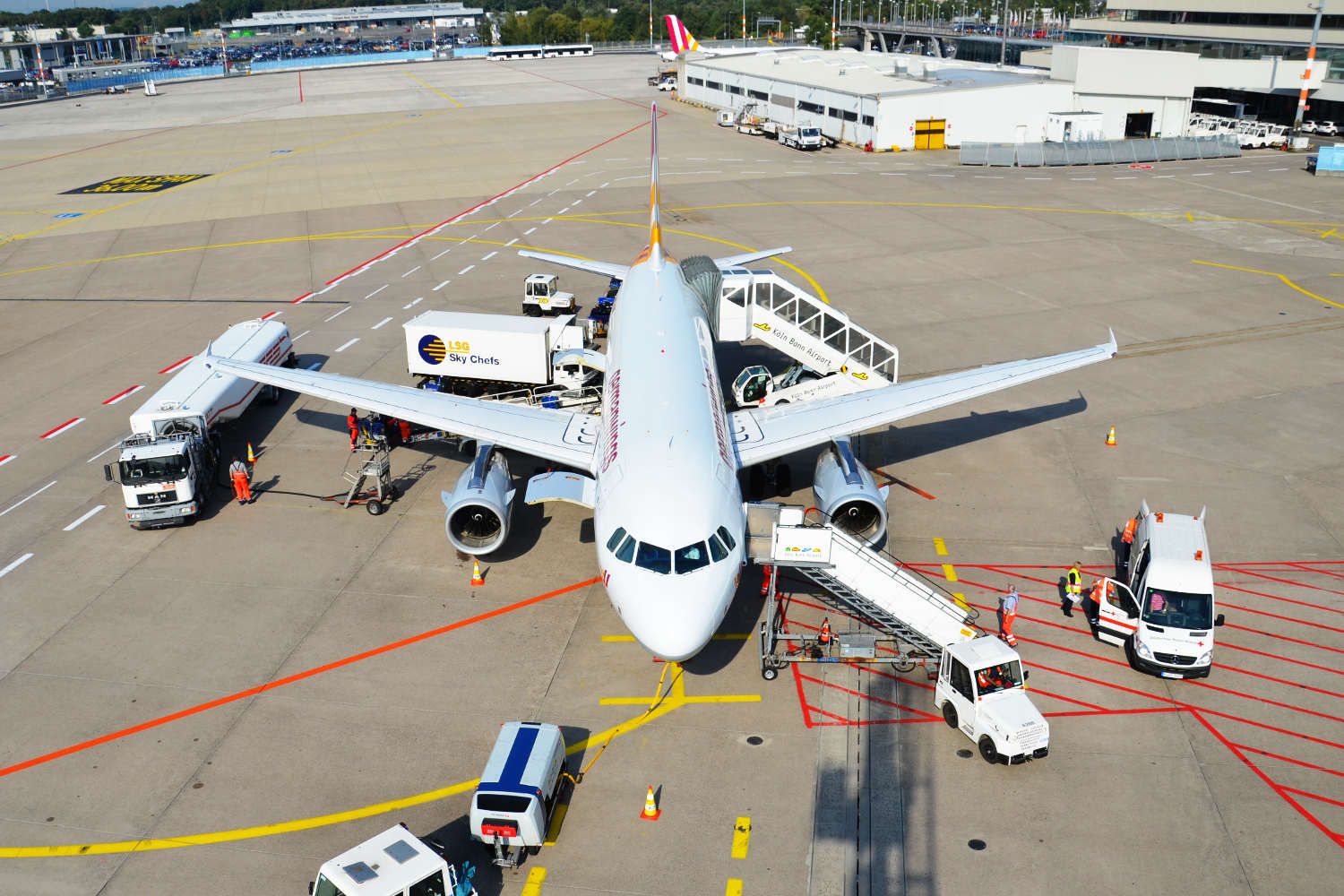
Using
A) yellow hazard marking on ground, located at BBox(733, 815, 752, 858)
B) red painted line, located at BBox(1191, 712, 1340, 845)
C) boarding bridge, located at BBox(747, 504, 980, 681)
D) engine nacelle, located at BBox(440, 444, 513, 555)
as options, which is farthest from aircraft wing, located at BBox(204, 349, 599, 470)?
red painted line, located at BBox(1191, 712, 1340, 845)

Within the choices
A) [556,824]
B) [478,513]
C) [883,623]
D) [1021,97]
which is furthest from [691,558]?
[1021,97]

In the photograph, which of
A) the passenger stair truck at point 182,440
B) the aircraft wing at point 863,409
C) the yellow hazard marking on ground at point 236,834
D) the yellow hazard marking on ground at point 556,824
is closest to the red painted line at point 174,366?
the passenger stair truck at point 182,440

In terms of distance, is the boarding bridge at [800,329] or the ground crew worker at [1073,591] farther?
the boarding bridge at [800,329]

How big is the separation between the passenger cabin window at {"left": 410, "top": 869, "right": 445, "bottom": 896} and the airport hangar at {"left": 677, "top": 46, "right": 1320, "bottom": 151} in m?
86.6

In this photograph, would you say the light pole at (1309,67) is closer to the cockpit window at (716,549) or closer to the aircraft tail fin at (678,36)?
the aircraft tail fin at (678,36)

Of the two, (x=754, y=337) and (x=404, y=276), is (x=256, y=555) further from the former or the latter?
(x=404, y=276)

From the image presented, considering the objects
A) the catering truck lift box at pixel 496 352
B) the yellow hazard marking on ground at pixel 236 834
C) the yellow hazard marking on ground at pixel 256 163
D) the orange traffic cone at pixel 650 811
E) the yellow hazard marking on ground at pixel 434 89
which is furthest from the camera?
the yellow hazard marking on ground at pixel 434 89

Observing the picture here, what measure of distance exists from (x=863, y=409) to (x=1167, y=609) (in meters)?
10.2

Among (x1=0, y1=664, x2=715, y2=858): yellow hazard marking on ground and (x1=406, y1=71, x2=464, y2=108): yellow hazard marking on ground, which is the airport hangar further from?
(x1=0, y1=664, x2=715, y2=858): yellow hazard marking on ground

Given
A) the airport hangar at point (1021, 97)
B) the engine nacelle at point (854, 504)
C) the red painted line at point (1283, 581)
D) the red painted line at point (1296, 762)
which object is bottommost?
the red painted line at point (1296, 762)

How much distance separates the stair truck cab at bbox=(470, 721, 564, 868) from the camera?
17906 millimetres

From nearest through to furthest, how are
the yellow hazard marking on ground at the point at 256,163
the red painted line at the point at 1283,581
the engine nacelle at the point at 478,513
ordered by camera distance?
the red painted line at the point at 1283,581
the engine nacelle at the point at 478,513
the yellow hazard marking on ground at the point at 256,163

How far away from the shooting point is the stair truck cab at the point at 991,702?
19984 millimetres

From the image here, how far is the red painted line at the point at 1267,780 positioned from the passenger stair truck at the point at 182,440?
27.7m
